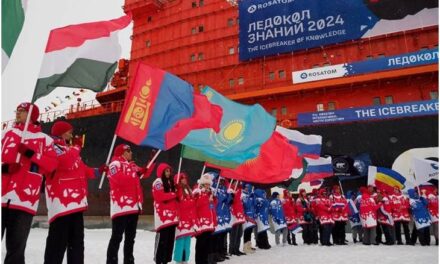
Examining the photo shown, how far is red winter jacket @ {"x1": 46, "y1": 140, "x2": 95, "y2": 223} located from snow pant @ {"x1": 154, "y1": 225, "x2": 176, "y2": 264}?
165cm

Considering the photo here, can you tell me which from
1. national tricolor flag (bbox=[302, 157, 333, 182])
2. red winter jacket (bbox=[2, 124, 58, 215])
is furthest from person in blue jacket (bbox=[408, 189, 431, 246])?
red winter jacket (bbox=[2, 124, 58, 215])

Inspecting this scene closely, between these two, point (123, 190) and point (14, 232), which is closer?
point (14, 232)

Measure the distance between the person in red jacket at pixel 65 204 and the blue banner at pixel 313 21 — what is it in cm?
1795

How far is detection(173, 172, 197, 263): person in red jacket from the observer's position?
201 inches

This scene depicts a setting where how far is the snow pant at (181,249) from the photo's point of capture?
5.10m

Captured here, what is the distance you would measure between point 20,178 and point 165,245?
239 cm

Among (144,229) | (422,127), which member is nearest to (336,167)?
(422,127)

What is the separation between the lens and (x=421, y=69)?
53.6 feet

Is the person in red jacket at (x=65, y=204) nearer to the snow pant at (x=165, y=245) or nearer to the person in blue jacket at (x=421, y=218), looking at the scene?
the snow pant at (x=165, y=245)

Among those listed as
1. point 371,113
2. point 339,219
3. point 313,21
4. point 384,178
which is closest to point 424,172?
point 339,219

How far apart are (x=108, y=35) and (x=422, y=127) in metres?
14.8

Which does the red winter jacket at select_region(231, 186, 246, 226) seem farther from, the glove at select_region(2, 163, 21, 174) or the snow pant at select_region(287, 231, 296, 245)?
the glove at select_region(2, 163, 21, 174)

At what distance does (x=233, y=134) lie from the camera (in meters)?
6.49

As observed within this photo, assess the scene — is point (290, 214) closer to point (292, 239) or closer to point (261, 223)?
point (292, 239)
